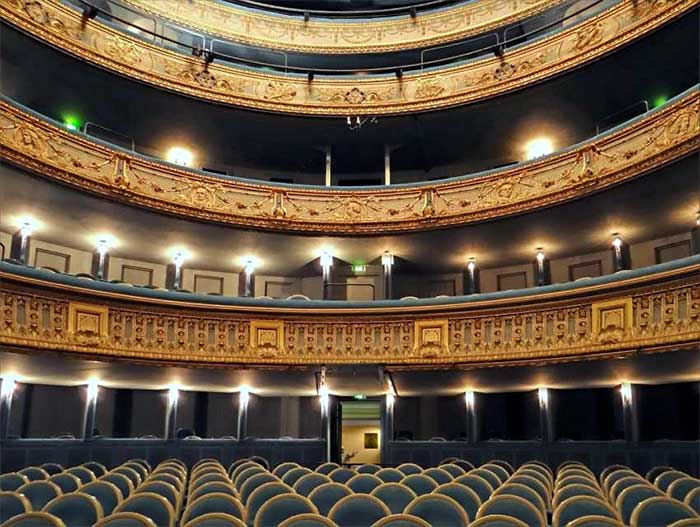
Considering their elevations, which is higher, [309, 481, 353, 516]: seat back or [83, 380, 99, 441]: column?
[83, 380, 99, 441]: column

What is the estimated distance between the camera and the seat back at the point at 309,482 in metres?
7.23

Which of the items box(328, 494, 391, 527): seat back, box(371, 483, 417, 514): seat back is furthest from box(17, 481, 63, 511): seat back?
box(371, 483, 417, 514): seat back

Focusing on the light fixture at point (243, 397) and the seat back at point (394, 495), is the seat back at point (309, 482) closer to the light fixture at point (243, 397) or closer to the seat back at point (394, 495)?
the seat back at point (394, 495)

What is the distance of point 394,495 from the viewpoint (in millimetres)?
6285

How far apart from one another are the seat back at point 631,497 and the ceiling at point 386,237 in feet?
26.5

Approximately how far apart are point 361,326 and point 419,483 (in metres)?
6.81

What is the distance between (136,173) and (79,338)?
4.75 m

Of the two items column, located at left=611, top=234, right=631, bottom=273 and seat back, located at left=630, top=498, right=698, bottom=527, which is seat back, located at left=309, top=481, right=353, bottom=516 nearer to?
seat back, located at left=630, top=498, right=698, bottom=527

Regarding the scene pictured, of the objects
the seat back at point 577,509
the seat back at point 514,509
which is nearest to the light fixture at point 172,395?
the seat back at point 514,509

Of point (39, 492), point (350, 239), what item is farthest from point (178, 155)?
point (39, 492)

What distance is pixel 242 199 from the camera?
53.2 feet

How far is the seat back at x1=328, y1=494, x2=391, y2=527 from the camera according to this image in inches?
213

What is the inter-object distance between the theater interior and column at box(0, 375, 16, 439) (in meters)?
0.08

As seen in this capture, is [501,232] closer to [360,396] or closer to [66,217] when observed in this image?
[360,396]
